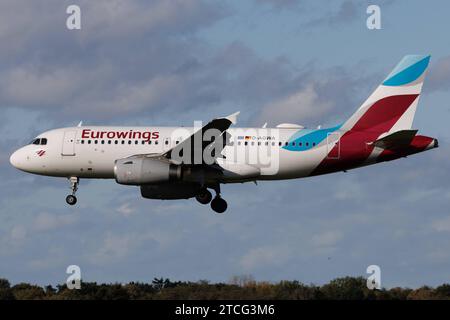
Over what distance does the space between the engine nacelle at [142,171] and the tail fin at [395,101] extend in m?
12.0

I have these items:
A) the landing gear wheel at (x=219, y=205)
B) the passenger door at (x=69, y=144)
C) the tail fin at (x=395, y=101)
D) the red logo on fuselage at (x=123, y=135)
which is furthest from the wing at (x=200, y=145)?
the tail fin at (x=395, y=101)

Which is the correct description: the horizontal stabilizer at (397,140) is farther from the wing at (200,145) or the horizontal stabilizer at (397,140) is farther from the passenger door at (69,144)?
the passenger door at (69,144)

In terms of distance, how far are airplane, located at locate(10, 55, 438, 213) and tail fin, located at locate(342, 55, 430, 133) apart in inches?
2.6

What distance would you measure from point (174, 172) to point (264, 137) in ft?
21.1

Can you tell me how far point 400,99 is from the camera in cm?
6681

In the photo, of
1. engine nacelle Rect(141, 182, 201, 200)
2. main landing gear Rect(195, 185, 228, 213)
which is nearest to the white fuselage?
main landing gear Rect(195, 185, 228, 213)

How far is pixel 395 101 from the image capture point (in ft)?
219

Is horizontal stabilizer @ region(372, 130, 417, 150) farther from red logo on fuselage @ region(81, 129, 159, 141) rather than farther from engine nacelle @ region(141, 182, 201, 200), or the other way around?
red logo on fuselage @ region(81, 129, 159, 141)

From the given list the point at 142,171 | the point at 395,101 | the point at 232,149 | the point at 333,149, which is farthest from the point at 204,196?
the point at 395,101

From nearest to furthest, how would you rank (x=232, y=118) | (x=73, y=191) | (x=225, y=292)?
(x=225, y=292) < (x=232, y=118) < (x=73, y=191)

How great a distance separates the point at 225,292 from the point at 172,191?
71.2 ft

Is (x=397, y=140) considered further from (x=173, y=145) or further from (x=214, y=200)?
(x=173, y=145)
